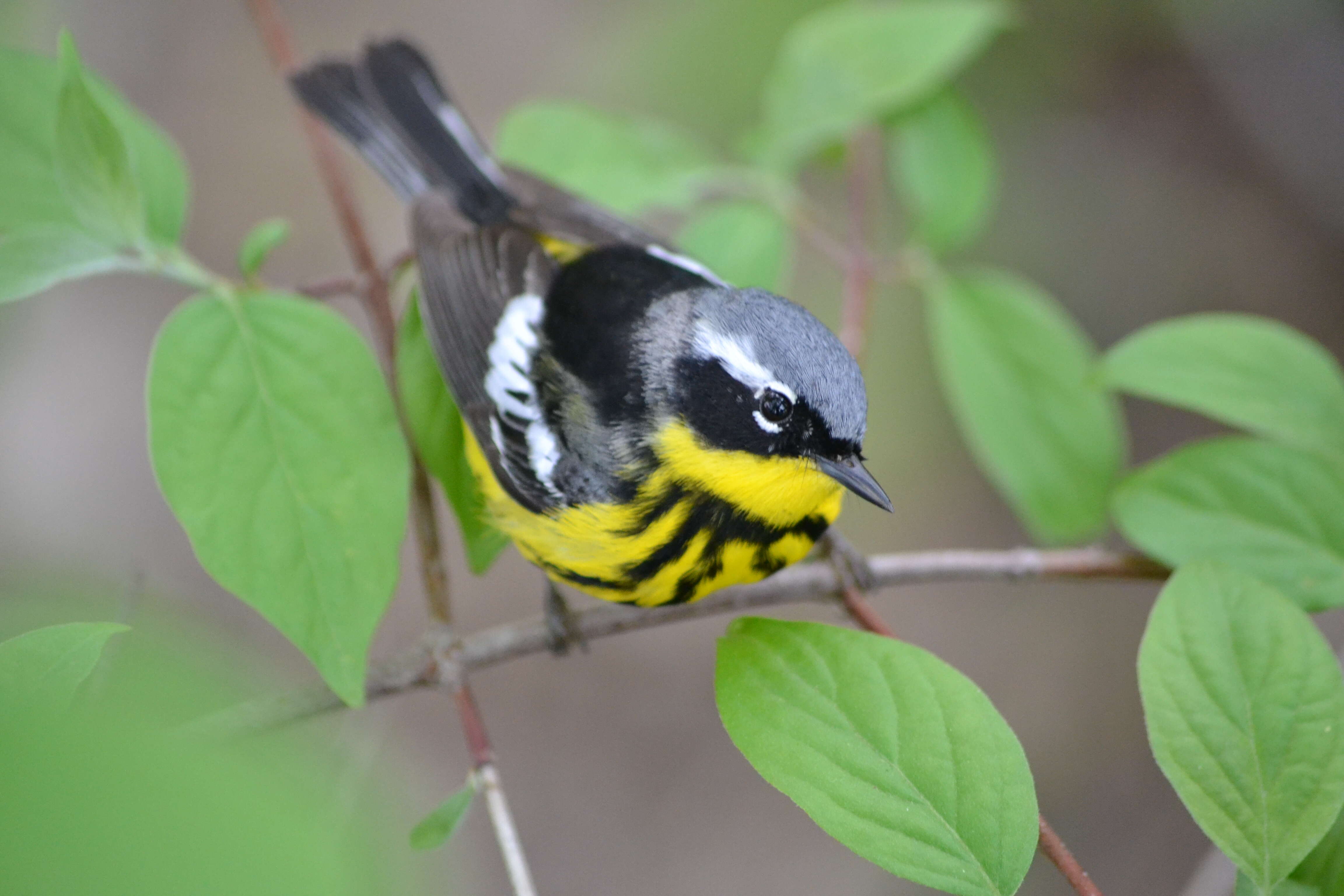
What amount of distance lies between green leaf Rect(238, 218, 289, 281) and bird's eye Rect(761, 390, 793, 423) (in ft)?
2.52

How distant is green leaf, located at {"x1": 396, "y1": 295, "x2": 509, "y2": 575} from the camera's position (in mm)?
1626

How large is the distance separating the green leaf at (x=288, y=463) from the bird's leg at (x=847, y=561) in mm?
751

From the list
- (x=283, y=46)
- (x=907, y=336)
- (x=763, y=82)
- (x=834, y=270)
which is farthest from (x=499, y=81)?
(x=283, y=46)

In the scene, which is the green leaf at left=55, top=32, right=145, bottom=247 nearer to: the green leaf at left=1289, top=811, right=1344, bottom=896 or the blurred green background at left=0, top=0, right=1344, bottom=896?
the green leaf at left=1289, top=811, right=1344, bottom=896

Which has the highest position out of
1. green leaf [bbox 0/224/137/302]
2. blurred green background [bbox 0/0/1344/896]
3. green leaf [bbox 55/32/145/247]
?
green leaf [bbox 55/32/145/247]

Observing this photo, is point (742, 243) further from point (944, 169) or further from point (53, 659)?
point (53, 659)

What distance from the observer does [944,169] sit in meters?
2.15

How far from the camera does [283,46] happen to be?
79.4 inches

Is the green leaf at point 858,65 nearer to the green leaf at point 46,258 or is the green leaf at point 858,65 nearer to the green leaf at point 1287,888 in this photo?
the green leaf at point 46,258

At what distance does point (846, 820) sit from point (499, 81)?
4.08 m

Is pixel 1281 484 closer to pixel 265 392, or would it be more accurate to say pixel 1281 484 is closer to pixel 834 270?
pixel 265 392

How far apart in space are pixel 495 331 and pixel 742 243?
1.61 feet

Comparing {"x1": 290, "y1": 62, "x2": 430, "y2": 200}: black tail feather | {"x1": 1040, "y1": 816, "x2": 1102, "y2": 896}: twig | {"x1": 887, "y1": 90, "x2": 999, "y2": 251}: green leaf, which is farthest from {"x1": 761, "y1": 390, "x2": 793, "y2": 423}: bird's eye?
{"x1": 290, "y1": 62, "x2": 430, "y2": 200}: black tail feather

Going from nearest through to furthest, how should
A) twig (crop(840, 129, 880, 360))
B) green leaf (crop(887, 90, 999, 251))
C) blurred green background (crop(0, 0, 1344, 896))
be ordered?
twig (crop(840, 129, 880, 360)) < green leaf (crop(887, 90, 999, 251)) < blurred green background (crop(0, 0, 1344, 896))
